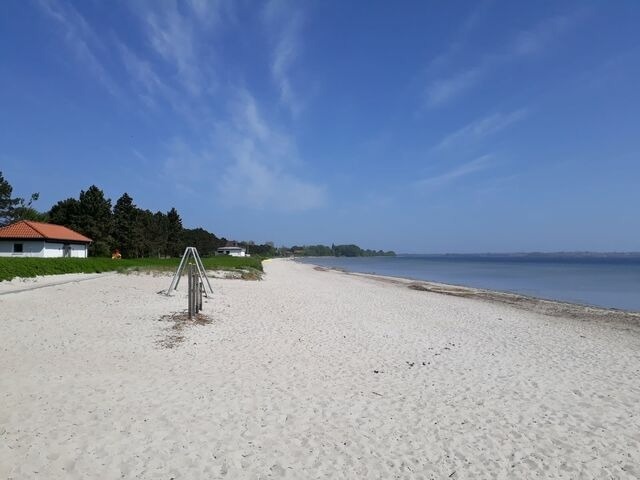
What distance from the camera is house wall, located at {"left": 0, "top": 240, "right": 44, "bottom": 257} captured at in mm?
34188

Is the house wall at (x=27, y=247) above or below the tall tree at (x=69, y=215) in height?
below

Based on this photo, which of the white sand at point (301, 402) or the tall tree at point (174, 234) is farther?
the tall tree at point (174, 234)

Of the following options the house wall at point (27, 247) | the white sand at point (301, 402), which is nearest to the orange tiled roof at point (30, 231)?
the house wall at point (27, 247)

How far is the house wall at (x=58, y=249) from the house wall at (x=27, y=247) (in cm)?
43

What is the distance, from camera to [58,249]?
122 feet

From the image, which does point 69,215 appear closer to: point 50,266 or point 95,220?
point 95,220

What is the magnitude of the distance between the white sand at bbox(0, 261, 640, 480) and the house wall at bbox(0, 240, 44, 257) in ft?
85.5

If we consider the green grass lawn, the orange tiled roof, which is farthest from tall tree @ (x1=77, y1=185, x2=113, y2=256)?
the green grass lawn

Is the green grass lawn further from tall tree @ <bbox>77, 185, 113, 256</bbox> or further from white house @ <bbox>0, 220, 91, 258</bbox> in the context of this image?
tall tree @ <bbox>77, 185, 113, 256</bbox>

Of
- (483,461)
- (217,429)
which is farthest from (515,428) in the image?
(217,429)

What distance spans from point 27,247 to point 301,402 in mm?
36488

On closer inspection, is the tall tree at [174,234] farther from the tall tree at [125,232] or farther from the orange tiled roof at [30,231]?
the orange tiled roof at [30,231]

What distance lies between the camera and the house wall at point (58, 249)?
35250 mm

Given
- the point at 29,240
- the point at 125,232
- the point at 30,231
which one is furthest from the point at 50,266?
the point at 125,232
